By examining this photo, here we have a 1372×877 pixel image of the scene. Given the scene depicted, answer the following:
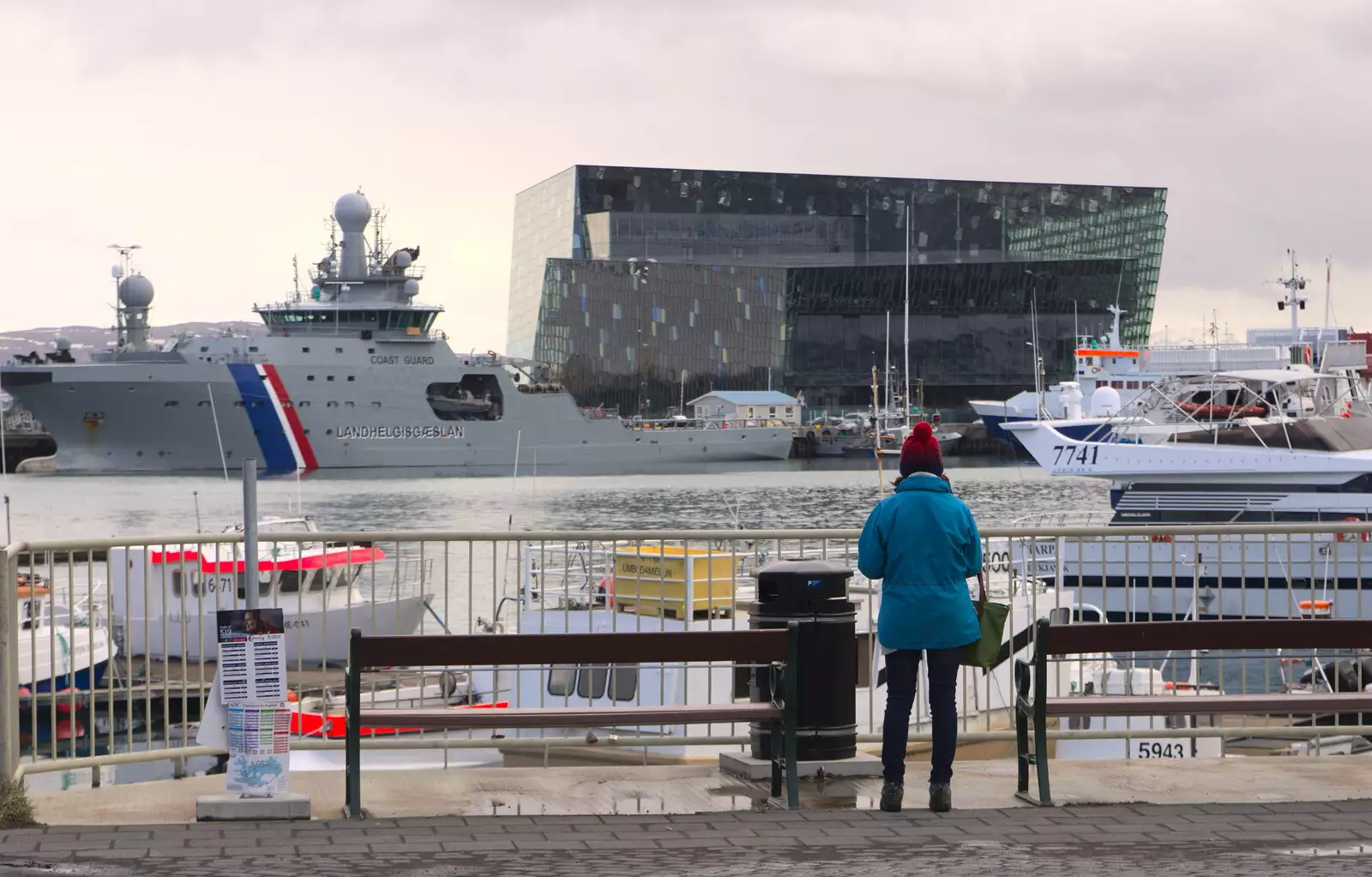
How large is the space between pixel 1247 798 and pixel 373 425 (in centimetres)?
8157

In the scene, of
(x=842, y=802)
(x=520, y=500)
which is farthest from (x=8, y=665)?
(x=520, y=500)

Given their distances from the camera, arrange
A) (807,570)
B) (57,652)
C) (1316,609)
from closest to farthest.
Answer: (807,570) < (1316,609) < (57,652)

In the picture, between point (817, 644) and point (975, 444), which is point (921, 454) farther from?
point (975, 444)

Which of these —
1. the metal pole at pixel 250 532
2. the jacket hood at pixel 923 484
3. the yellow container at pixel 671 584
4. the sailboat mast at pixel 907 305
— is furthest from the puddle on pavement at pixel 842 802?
the sailboat mast at pixel 907 305

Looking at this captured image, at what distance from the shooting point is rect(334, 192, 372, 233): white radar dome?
84812 millimetres

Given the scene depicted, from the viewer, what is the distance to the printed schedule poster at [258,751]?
6.73m

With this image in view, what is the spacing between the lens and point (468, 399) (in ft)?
292

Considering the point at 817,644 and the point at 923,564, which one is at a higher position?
the point at 923,564

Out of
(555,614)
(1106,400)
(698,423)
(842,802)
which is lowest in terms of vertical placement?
(555,614)

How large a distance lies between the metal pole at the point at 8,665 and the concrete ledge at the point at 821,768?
297 cm

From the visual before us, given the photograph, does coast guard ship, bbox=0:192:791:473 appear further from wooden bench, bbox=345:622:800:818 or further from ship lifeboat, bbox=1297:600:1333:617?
wooden bench, bbox=345:622:800:818

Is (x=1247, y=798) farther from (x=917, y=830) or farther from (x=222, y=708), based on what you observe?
(x=222, y=708)

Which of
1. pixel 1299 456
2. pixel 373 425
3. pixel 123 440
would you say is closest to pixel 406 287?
pixel 373 425

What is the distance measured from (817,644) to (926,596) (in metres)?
0.69
